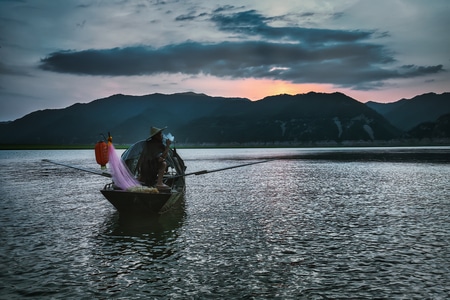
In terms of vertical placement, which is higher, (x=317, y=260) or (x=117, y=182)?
(x=117, y=182)

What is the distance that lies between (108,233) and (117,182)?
4.26 meters

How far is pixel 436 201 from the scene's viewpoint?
33188 mm

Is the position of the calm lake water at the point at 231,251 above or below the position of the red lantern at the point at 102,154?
below

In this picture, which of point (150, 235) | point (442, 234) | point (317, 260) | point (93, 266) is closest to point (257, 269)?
point (317, 260)

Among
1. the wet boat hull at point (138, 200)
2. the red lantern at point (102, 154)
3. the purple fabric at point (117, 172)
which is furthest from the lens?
the red lantern at point (102, 154)

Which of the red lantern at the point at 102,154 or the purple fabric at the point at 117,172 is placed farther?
the red lantern at the point at 102,154

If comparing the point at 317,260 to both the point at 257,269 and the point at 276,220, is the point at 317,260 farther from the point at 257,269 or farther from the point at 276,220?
the point at 276,220

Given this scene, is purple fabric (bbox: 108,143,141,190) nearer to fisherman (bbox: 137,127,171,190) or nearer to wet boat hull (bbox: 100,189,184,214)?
wet boat hull (bbox: 100,189,184,214)

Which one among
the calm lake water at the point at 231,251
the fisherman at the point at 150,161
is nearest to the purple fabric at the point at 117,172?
the calm lake water at the point at 231,251

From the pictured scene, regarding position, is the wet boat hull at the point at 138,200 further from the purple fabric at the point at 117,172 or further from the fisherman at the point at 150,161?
the fisherman at the point at 150,161

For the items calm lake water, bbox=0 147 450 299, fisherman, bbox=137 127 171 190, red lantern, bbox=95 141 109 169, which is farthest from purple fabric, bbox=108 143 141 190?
fisherman, bbox=137 127 171 190

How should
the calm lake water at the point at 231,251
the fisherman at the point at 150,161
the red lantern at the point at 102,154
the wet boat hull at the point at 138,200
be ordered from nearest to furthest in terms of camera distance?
the calm lake water at the point at 231,251
the wet boat hull at the point at 138,200
the red lantern at the point at 102,154
the fisherman at the point at 150,161

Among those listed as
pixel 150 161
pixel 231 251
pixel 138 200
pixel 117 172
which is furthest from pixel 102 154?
pixel 231 251

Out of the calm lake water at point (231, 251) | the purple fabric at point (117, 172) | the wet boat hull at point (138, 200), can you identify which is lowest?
the calm lake water at point (231, 251)
